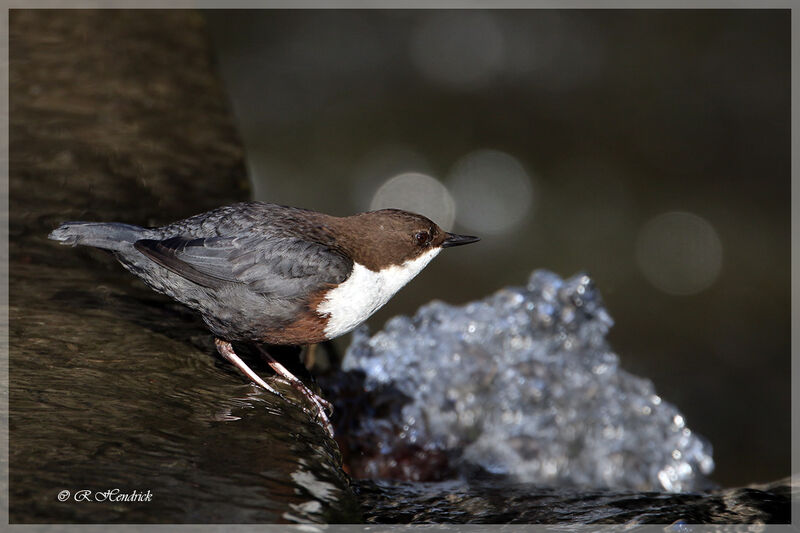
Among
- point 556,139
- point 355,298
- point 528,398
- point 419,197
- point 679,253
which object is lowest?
point 528,398

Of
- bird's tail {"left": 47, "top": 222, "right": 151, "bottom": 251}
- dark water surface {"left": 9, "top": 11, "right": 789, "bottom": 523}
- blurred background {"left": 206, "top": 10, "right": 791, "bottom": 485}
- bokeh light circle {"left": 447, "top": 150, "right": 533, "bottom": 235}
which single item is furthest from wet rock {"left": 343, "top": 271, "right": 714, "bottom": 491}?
bokeh light circle {"left": 447, "top": 150, "right": 533, "bottom": 235}

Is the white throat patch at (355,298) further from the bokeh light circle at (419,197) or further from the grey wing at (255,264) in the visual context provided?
the bokeh light circle at (419,197)

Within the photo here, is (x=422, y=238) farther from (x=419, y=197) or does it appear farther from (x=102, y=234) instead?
(x=419, y=197)

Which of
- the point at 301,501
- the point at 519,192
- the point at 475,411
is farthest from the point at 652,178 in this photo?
the point at 301,501

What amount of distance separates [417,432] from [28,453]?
8.22 feet

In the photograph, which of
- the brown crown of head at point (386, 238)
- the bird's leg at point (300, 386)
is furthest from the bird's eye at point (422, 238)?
the bird's leg at point (300, 386)

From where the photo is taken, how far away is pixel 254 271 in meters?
3.21

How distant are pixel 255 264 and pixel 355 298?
42cm

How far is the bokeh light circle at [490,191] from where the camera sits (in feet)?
25.2

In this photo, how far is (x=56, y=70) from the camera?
520 cm

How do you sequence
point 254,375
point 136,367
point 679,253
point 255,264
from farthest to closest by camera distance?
point 679,253
point 255,264
point 254,375
point 136,367

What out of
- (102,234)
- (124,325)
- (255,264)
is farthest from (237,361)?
(102,234)

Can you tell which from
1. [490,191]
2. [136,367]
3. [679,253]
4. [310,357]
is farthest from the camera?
[490,191]

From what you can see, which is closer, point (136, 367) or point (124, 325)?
point (136, 367)
